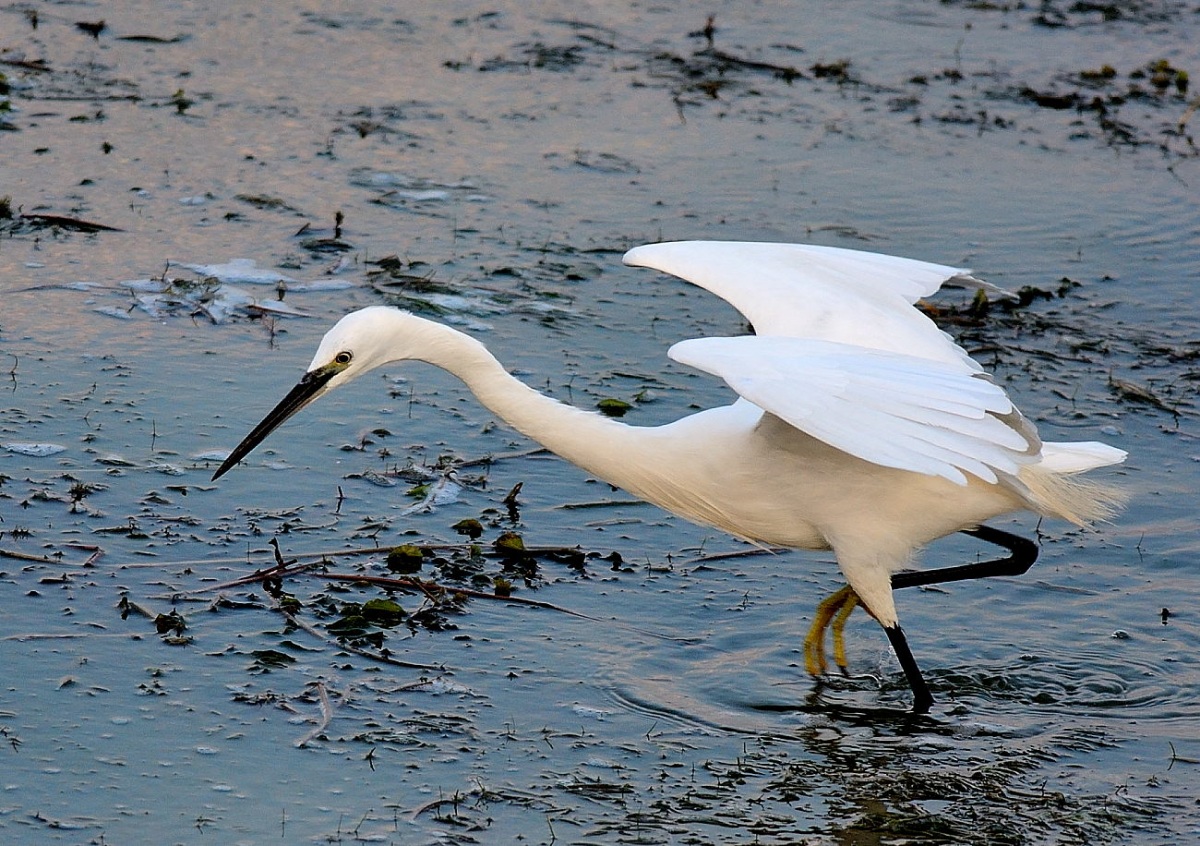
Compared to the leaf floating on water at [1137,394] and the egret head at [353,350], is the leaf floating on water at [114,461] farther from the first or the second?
the leaf floating on water at [1137,394]

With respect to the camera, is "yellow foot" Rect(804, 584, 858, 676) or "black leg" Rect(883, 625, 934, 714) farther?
"yellow foot" Rect(804, 584, 858, 676)

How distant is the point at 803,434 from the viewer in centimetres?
481

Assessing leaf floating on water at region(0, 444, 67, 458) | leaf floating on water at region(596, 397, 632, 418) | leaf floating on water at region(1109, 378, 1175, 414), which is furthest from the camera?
leaf floating on water at region(1109, 378, 1175, 414)

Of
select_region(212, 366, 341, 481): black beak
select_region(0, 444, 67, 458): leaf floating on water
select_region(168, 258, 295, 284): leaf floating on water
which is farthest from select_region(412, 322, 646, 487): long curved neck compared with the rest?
select_region(168, 258, 295, 284): leaf floating on water

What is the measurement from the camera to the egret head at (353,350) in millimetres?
4402

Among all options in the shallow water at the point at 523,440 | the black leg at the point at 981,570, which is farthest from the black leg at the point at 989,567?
the shallow water at the point at 523,440

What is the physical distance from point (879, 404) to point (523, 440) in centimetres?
262

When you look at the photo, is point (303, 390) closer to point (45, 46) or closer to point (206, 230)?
point (206, 230)

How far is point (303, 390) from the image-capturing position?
4.46m

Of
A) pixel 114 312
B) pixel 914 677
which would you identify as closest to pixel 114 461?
pixel 114 312

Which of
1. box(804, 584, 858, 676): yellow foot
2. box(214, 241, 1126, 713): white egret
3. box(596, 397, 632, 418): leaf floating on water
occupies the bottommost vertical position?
box(804, 584, 858, 676): yellow foot

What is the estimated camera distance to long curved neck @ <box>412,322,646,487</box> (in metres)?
4.63

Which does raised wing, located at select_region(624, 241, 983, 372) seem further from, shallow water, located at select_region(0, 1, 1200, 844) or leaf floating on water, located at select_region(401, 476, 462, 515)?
leaf floating on water, located at select_region(401, 476, 462, 515)

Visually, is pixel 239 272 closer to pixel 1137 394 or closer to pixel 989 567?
pixel 989 567
